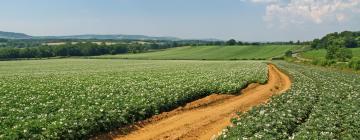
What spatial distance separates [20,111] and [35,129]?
3.93 metres

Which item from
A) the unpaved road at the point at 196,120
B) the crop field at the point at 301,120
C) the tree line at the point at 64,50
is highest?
the crop field at the point at 301,120

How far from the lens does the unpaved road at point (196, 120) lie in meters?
18.7

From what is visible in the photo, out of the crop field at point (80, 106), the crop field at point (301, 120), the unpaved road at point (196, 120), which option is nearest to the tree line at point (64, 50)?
the crop field at point (80, 106)

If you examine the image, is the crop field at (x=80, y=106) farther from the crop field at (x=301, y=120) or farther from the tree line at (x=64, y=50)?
the tree line at (x=64, y=50)

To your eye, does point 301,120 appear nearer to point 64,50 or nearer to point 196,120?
point 196,120

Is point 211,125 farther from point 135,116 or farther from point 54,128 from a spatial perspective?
point 54,128

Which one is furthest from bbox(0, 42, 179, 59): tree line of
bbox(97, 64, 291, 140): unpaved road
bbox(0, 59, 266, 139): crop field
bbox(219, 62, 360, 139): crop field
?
bbox(219, 62, 360, 139): crop field

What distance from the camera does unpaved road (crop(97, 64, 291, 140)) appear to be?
18670mm

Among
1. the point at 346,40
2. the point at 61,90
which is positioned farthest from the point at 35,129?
the point at 346,40

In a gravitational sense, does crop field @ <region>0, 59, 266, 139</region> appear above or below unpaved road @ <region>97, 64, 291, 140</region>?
above

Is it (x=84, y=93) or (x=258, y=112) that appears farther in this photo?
(x=84, y=93)

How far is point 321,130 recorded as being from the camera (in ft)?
52.9

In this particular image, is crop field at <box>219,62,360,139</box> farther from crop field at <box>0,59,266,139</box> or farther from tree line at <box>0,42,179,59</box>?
tree line at <box>0,42,179,59</box>

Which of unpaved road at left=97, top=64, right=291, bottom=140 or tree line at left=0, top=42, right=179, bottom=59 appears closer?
unpaved road at left=97, top=64, right=291, bottom=140
